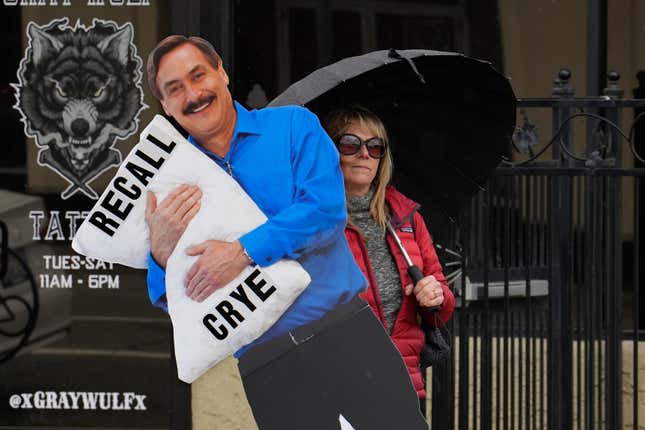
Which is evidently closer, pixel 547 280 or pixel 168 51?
pixel 168 51

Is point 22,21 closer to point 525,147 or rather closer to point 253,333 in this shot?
point 525,147

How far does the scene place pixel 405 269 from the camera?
4.12 metres

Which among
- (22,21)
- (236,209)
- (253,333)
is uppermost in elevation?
(22,21)

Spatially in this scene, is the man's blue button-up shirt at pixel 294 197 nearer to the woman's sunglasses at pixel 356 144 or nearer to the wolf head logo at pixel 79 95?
the woman's sunglasses at pixel 356 144

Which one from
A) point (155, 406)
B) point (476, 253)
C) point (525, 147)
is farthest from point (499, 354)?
point (155, 406)

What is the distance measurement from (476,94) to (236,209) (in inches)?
46.2

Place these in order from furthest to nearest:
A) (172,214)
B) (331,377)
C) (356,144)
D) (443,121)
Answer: (443,121)
(356,144)
(331,377)
(172,214)

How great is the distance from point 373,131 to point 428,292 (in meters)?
0.52

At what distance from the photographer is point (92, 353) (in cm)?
670

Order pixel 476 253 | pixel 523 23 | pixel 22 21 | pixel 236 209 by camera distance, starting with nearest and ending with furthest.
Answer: pixel 236 209
pixel 476 253
pixel 22 21
pixel 523 23

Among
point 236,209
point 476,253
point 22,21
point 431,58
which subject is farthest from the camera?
point 22,21

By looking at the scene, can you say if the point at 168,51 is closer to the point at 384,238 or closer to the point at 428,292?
the point at 384,238

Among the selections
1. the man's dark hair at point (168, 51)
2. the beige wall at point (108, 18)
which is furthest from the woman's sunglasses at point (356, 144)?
the beige wall at point (108, 18)

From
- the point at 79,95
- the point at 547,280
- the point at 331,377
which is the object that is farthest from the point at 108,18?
the point at 331,377
